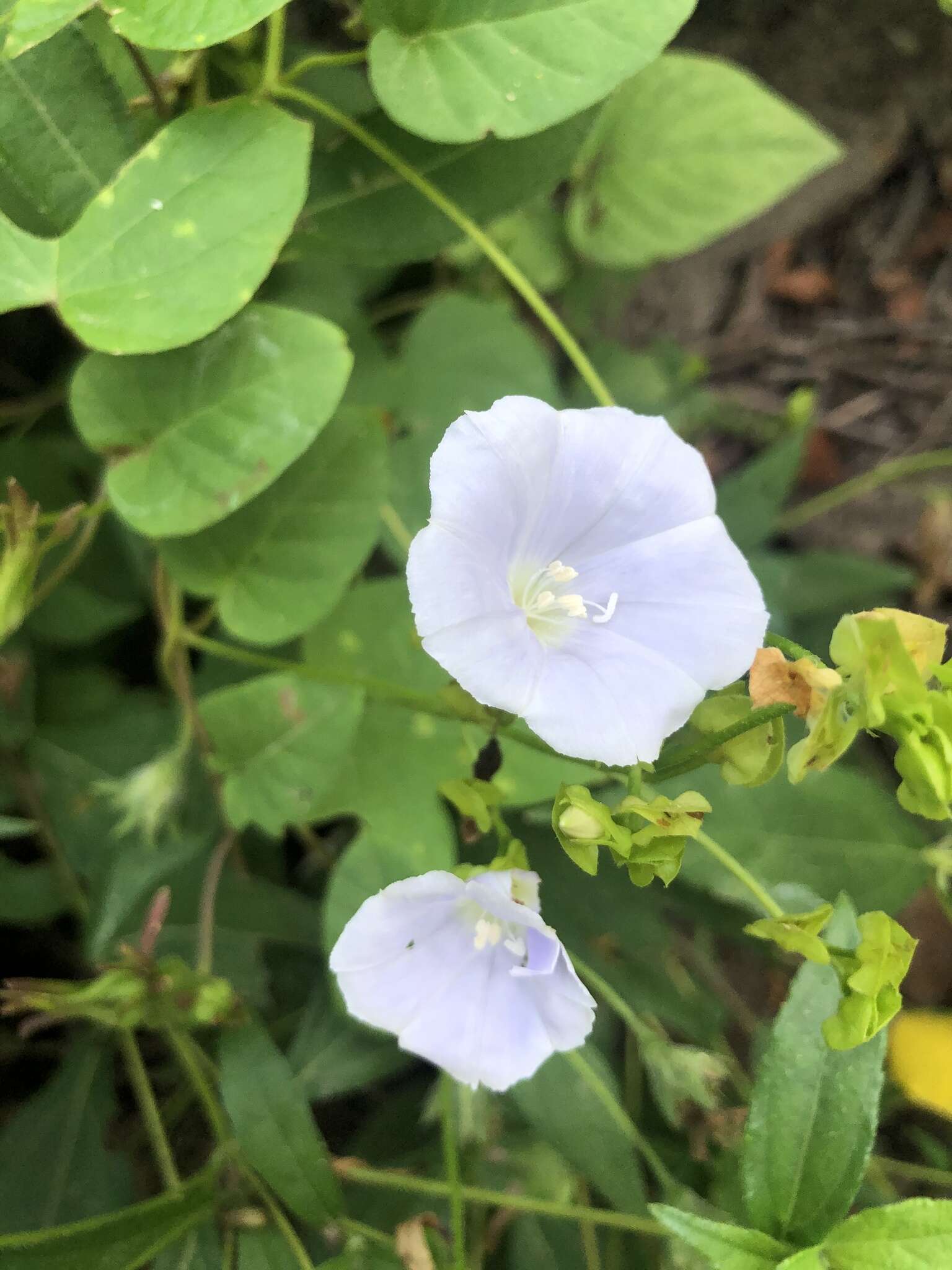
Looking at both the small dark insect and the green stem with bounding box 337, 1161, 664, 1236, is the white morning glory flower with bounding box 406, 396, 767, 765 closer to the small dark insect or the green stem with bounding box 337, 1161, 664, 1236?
the small dark insect

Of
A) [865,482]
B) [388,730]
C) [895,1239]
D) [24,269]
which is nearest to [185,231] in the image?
[24,269]

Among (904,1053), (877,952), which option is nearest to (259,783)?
(877,952)

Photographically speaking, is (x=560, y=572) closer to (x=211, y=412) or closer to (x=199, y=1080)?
(x=211, y=412)

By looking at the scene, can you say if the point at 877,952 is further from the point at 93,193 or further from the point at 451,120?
the point at 93,193

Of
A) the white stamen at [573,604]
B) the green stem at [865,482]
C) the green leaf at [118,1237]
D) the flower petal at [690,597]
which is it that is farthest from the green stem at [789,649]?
the green stem at [865,482]

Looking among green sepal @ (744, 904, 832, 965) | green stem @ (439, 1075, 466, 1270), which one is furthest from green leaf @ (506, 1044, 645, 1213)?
green sepal @ (744, 904, 832, 965)
